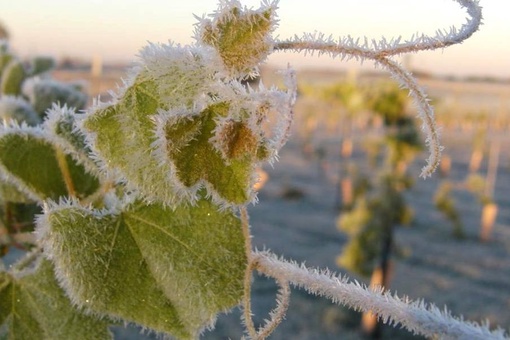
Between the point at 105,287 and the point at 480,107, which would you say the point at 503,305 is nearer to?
the point at 105,287

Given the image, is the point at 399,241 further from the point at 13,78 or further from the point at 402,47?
the point at 402,47

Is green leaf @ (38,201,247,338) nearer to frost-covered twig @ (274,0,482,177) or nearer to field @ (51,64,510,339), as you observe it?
frost-covered twig @ (274,0,482,177)

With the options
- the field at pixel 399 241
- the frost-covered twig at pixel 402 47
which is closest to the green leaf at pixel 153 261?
the frost-covered twig at pixel 402 47

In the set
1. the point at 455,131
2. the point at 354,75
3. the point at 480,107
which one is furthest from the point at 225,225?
the point at 455,131

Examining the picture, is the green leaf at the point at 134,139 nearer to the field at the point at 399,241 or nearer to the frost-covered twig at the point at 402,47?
the frost-covered twig at the point at 402,47

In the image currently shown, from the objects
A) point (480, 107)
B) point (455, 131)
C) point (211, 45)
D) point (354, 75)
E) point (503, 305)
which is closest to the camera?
point (211, 45)
